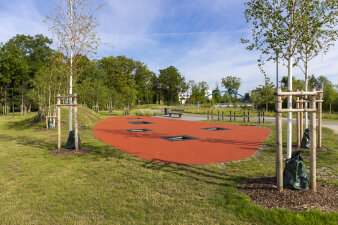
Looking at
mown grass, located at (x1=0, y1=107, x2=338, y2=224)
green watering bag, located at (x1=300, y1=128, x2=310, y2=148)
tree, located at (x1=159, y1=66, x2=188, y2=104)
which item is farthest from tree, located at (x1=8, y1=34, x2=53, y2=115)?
green watering bag, located at (x1=300, y1=128, x2=310, y2=148)

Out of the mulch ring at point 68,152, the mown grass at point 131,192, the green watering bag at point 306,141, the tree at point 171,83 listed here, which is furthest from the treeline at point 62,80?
the green watering bag at point 306,141

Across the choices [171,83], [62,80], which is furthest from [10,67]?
[171,83]

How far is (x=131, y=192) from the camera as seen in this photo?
4145mm

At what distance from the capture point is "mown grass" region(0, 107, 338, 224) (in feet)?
10.5

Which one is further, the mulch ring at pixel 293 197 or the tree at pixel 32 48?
the tree at pixel 32 48

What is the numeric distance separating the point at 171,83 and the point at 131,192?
255ft

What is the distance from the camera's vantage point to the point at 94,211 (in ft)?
11.2

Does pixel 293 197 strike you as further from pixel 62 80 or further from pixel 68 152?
pixel 62 80

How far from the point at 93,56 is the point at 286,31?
22.1ft

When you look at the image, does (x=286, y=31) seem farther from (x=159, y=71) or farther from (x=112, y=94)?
(x=159, y=71)

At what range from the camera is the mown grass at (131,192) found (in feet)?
10.5

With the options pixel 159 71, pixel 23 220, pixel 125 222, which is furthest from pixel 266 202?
pixel 159 71

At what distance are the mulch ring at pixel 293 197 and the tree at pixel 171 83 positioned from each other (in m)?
75.1

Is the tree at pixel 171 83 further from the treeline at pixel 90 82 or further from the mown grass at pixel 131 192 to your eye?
the mown grass at pixel 131 192
